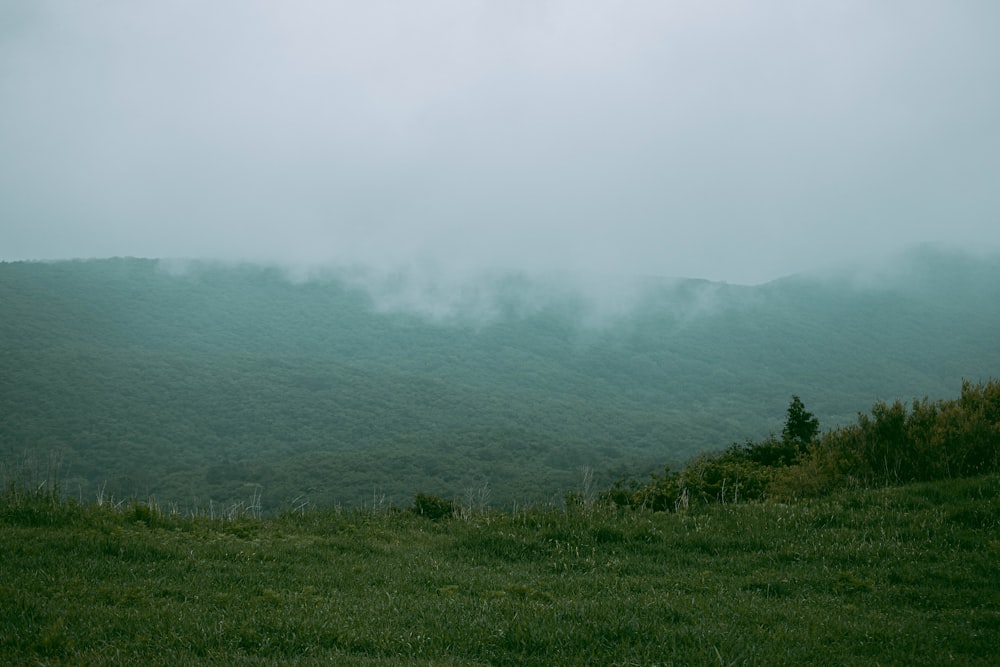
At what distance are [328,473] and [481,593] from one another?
232 ft

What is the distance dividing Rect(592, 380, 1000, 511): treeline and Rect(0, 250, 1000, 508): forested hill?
129ft

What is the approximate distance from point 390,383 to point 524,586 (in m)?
127

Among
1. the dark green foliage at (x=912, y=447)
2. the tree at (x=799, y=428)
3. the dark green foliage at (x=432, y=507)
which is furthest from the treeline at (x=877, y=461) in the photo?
the tree at (x=799, y=428)

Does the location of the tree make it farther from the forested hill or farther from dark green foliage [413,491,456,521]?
the forested hill

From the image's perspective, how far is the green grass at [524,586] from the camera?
6270 millimetres

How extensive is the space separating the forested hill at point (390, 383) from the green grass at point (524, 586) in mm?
40981

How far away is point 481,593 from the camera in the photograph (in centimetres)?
828

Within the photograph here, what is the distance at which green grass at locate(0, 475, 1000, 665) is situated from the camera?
627cm

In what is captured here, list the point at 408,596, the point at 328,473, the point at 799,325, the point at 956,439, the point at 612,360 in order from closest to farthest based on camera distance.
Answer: the point at 408,596, the point at 956,439, the point at 328,473, the point at 612,360, the point at 799,325

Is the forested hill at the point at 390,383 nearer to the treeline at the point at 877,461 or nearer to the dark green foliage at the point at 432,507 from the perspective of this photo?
the dark green foliage at the point at 432,507

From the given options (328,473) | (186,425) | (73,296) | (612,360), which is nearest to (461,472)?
(328,473)

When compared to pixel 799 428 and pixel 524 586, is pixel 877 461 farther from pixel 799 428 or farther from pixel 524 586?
pixel 524 586

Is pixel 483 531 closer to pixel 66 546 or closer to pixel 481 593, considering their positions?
pixel 481 593

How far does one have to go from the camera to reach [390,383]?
437 ft
